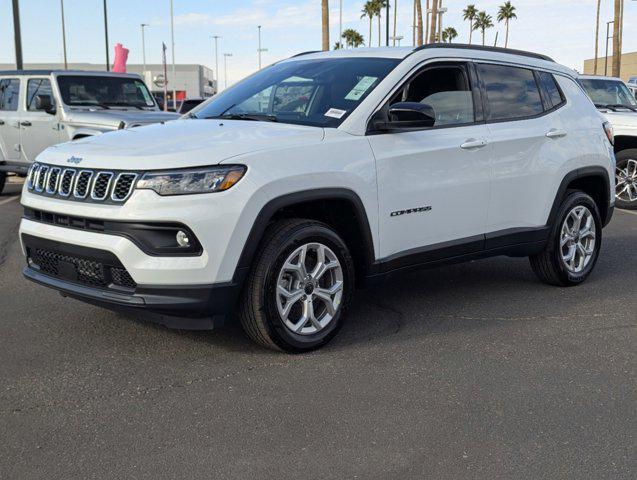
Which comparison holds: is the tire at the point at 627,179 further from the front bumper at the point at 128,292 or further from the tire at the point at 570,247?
the front bumper at the point at 128,292

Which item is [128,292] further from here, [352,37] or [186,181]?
[352,37]

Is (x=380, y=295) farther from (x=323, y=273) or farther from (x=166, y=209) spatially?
(x=166, y=209)

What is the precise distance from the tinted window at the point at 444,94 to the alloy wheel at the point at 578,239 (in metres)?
1.44

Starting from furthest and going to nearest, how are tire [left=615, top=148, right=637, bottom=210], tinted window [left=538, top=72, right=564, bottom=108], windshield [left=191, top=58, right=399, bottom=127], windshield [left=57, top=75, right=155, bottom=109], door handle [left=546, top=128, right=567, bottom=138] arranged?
windshield [left=57, top=75, right=155, bottom=109], tire [left=615, top=148, right=637, bottom=210], tinted window [left=538, top=72, right=564, bottom=108], door handle [left=546, top=128, right=567, bottom=138], windshield [left=191, top=58, right=399, bottom=127]

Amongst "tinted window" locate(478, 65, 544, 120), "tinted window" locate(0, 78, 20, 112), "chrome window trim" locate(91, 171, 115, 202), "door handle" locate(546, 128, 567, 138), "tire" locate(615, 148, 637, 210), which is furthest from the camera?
"tinted window" locate(0, 78, 20, 112)

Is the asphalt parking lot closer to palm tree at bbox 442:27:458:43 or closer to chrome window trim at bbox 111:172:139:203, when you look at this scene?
chrome window trim at bbox 111:172:139:203

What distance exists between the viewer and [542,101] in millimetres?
6082

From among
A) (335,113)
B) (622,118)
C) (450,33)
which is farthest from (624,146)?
(450,33)

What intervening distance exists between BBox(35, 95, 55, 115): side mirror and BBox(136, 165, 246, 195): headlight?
8.34 meters

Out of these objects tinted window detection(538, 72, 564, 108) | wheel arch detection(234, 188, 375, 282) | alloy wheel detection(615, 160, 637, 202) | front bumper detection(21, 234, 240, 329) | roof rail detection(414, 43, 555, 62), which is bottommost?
alloy wheel detection(615, 160, 637, 202)

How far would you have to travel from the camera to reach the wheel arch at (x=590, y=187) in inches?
238

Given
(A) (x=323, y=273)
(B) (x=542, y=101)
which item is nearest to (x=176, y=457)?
(A) (x=323, y=273)

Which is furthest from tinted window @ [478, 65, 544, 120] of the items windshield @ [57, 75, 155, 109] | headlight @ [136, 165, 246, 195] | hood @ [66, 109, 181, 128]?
windshield @ [57, 75, 155, 109]

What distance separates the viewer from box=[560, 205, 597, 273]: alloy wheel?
625 cm
